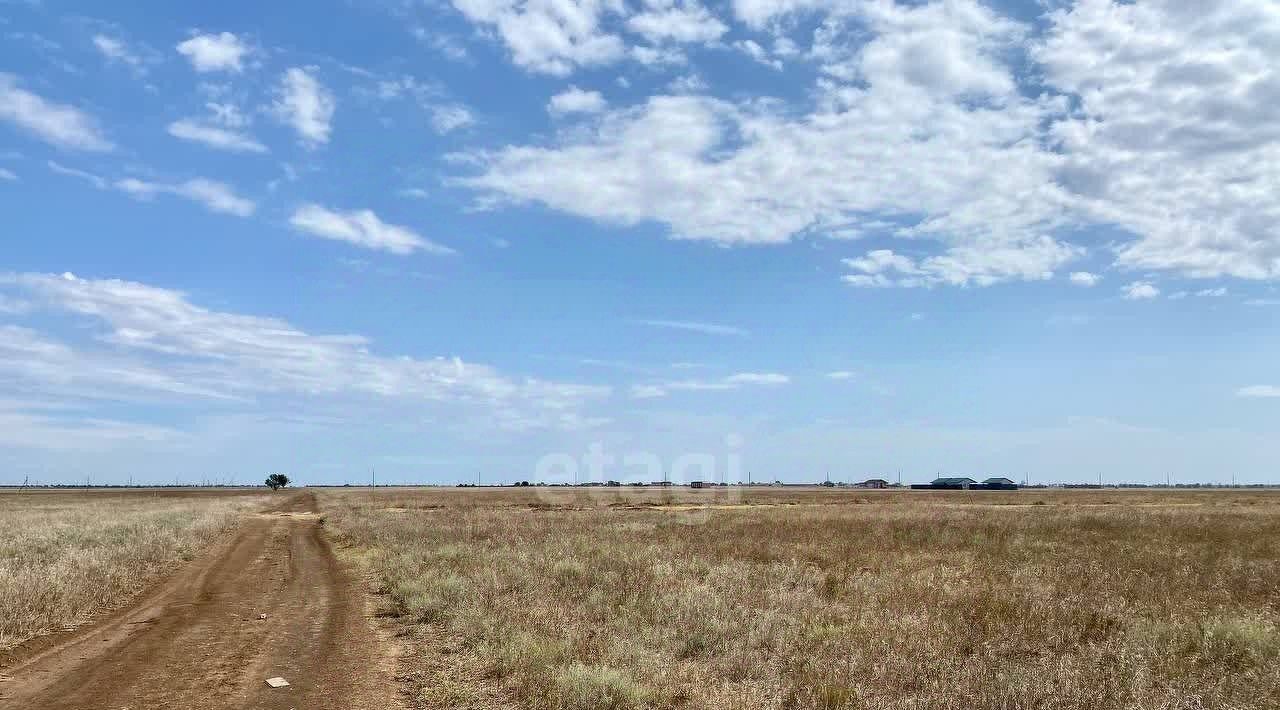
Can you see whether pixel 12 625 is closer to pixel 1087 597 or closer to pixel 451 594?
pixel 451 594

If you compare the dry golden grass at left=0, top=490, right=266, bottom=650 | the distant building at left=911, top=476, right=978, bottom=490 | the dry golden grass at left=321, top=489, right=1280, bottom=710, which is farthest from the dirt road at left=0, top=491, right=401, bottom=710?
the distant building at left=911, top=476, right=978, bottom=490

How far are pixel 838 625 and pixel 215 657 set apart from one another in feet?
31.5

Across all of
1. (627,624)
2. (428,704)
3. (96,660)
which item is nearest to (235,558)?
(96,660)

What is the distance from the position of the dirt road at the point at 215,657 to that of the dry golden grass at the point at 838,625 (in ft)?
3.36

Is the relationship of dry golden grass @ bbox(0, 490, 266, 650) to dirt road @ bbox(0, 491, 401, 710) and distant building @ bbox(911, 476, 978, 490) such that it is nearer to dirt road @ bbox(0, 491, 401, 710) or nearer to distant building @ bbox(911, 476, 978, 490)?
dirt road @ bbox(0, 491, 401, 710)

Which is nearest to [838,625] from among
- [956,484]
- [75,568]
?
[75,568]

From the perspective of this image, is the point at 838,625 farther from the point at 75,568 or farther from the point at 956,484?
the point at 956,484

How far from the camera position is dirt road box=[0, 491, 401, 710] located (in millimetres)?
9148

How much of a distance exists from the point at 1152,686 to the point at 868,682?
3406 mm

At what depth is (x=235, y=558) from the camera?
26.1 metres

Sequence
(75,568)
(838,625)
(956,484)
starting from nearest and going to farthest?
(838,625) < (75,568) < (956,484)

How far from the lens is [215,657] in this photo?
11305 mm

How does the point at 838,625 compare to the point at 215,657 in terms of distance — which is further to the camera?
the point at 838,625

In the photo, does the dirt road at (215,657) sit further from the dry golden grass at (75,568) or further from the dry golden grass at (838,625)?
the dry golden grass at (838,625)
